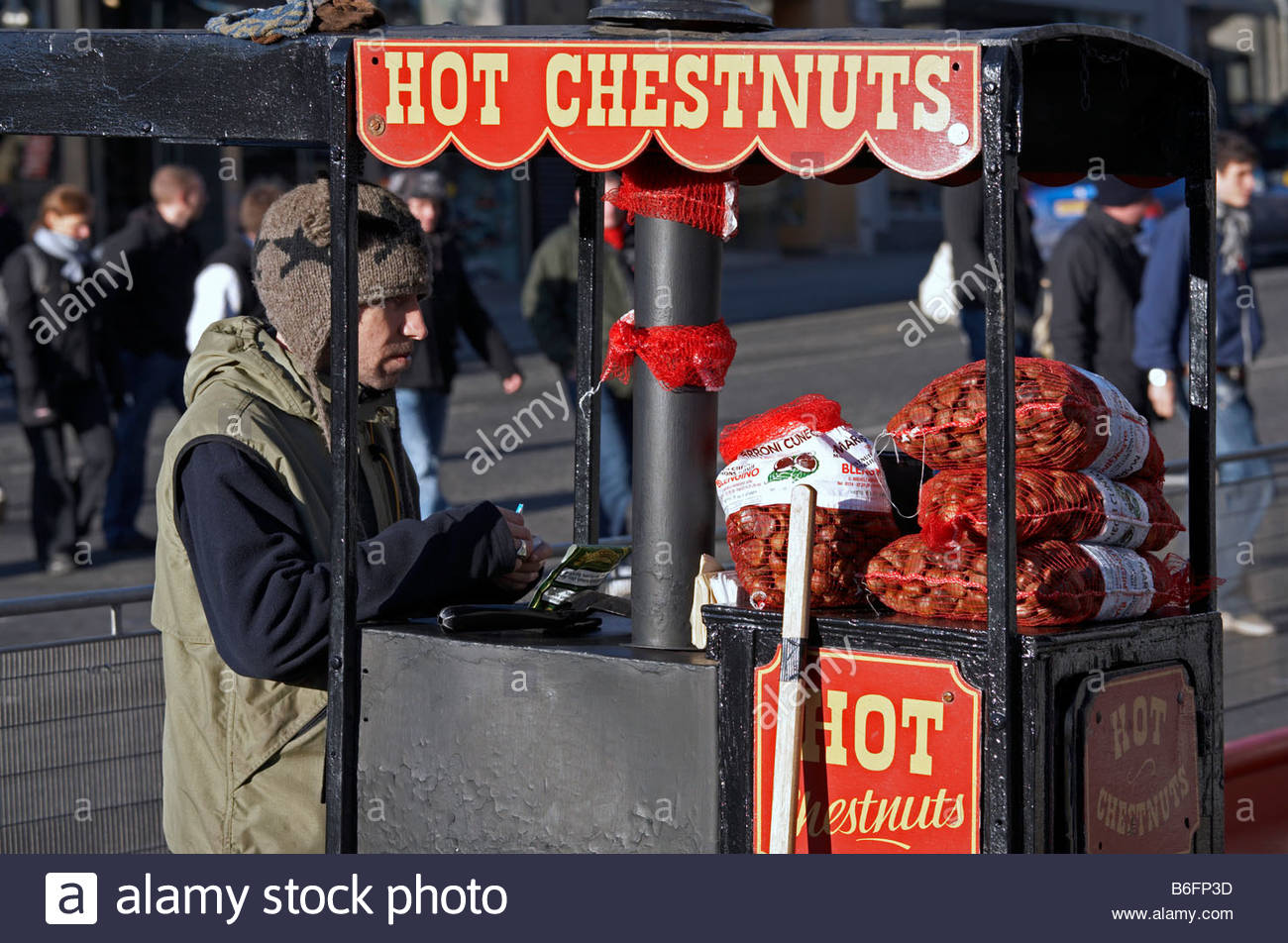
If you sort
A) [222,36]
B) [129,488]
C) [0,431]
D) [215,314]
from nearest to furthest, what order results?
[222,36]
[215,314]
[129,488]
[0,431]

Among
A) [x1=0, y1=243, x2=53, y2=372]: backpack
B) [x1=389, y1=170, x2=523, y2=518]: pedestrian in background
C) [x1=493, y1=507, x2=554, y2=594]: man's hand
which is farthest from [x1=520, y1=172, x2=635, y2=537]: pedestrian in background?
[x1=493, y1=507, x2=554, y2=594]: man's hand

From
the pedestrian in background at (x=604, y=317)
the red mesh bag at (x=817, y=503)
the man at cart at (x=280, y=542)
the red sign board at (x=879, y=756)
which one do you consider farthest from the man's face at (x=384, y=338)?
the pedestrian in background at (x=604, y=317)

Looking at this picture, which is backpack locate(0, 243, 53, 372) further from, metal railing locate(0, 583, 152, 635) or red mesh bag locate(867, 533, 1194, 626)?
red mesh bag locate(867, 533, 1194, 626)

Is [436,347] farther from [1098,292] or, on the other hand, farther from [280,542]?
[280,542]

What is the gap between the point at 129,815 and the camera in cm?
430

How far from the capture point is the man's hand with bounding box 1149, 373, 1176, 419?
8.00 metres

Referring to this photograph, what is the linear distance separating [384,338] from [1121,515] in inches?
54.5

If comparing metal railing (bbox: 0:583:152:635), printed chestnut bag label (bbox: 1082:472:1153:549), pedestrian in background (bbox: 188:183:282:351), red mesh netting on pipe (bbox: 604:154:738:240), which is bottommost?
metal railing (bbox: 0:583:152:635)

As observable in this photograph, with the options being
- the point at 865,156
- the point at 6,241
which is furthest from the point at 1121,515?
the point at 6,241

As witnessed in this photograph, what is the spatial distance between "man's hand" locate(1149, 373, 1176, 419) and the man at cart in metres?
5.14

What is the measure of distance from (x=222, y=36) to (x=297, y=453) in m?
0.76

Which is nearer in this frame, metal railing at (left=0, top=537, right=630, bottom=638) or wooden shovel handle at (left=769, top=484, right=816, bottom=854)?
wooden shovel handle at (left=769, top=484, right=816, bottom=854)
